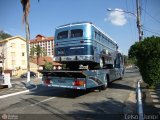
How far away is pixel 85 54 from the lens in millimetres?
15164

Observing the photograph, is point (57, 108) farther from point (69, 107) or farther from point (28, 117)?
point (28, 117)

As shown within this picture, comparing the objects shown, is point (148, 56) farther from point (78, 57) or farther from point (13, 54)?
point (13, 54)

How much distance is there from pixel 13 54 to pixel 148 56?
7669 centimetres

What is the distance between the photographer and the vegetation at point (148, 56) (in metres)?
16.2

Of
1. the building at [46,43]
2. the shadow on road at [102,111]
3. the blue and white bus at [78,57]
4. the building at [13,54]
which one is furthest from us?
the building at [46,43]

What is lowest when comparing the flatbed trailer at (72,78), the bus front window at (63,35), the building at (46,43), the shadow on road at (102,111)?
the shadow on road at (102,111)

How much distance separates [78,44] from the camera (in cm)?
1545

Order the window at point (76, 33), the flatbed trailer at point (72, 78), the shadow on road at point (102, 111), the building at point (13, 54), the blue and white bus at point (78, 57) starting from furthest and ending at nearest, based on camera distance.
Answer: the building at point (13, 54)
the window at point (76, 33)
the blue and white bus at point (78, 57)
the flatbed trailer at point (72, 78)
the shadow on road at point (102, 111)

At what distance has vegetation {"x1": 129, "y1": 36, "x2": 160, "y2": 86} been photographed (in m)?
16.2

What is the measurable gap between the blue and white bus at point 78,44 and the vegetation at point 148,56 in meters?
2.35

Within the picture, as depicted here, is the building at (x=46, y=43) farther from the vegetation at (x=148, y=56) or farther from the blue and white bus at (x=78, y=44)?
the vegetation at (x=148, y=56)

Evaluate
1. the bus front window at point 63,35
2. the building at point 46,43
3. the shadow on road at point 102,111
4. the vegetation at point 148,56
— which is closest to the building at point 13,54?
the bus front window at point 63,35

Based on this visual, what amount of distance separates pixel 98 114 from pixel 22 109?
3244mm

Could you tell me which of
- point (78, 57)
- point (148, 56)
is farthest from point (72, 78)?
point (148, 56)
